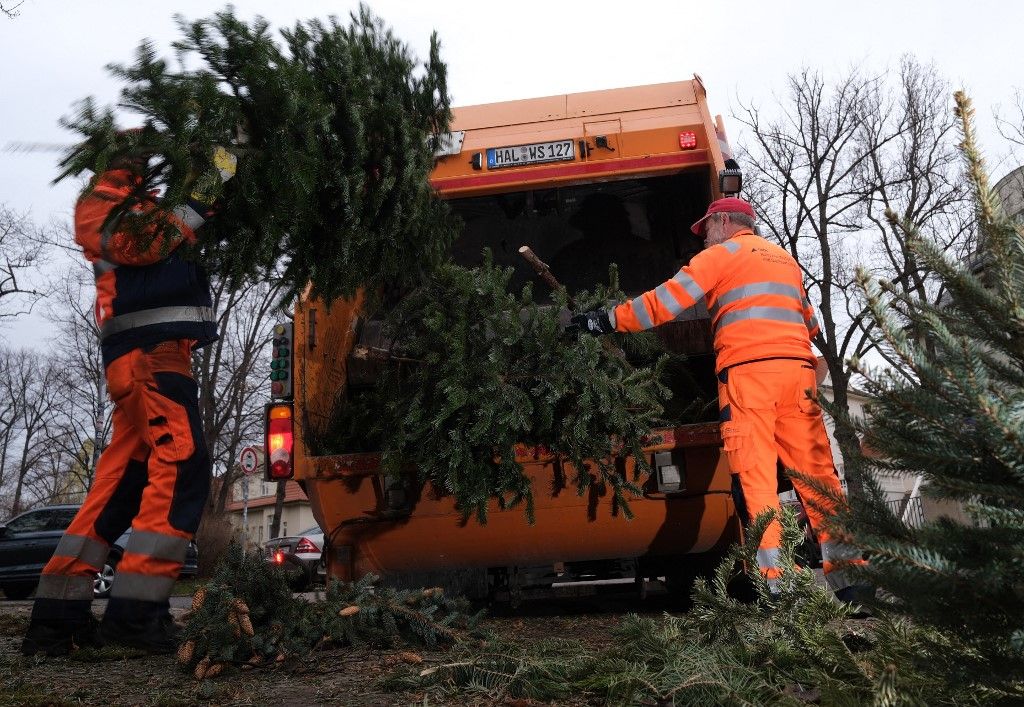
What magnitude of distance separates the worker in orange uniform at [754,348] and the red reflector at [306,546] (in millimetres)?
10896

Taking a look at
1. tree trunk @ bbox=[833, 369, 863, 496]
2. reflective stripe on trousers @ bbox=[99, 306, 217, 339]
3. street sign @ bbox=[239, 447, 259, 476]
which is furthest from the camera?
street sign @ bbox=[239, 447, 259, 476]

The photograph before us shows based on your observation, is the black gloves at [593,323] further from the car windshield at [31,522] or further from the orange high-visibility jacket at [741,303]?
the car windshield at [31,522]

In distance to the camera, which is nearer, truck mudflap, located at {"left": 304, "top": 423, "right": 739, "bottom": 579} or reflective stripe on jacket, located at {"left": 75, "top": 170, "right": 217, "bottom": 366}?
reflective stripe on jacket, located at {"left": 75, "top": 170, "right": 217, "bottom": 366}

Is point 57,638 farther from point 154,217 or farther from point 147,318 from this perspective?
point 154,217

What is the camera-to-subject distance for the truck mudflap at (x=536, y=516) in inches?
160

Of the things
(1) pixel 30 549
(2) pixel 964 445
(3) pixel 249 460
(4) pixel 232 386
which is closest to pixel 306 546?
(3) pixel 249 460

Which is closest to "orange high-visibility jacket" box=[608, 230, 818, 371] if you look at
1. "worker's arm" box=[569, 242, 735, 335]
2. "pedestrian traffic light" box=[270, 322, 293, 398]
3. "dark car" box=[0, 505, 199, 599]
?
"worker's arm" box=[569, 242, 735, 335]

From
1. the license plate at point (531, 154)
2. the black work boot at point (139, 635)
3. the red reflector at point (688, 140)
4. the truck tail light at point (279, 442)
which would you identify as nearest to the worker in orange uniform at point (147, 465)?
the black work boot at point (139, 635)

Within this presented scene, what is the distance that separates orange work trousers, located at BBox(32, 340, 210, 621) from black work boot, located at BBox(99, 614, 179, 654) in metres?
0.03

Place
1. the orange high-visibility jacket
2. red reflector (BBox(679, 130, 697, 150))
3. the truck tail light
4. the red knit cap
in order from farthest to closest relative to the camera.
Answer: red reflector (BBox(679, 130, 697, 150)) → the truck tail light → the red knit cap → the orange high-visibility jacket

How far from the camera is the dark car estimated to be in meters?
11.5

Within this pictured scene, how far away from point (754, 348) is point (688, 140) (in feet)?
5.01

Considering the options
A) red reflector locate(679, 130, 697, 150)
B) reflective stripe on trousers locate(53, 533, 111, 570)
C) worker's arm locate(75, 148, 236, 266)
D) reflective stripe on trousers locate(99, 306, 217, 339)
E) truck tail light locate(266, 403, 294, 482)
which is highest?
red reflector locate(679, 130, 697, 150)

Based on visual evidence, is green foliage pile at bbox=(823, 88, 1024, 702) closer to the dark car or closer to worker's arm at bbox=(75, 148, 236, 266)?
worker's arm at bbox=(75, 148, 236, 266)
